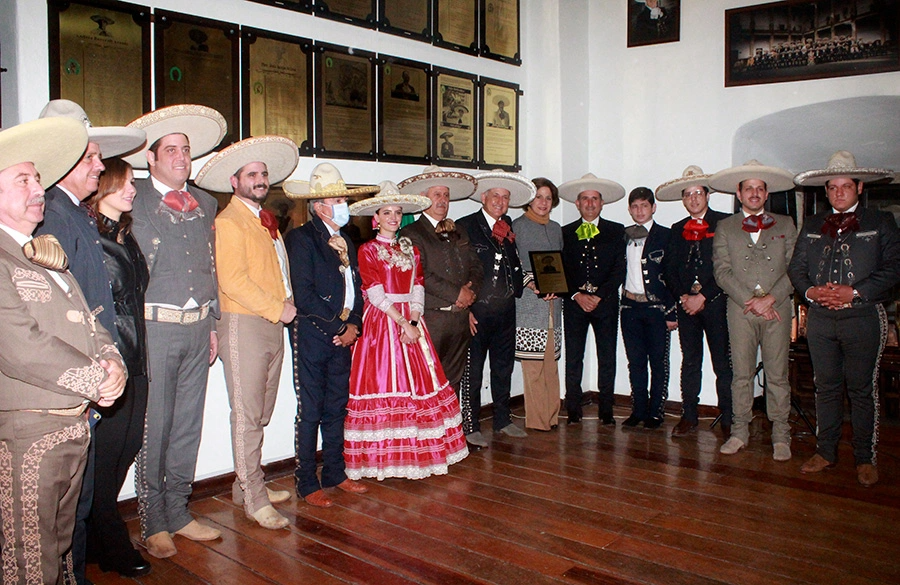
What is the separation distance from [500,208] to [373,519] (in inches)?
92.7

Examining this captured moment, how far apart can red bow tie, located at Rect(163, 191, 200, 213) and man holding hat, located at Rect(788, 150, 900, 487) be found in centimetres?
342

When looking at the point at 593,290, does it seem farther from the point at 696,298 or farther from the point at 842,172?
the point at 842,172

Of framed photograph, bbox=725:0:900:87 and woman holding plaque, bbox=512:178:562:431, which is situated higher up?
framed photograph, bbox=725:0:900:87

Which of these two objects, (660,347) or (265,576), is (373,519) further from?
(660,347)

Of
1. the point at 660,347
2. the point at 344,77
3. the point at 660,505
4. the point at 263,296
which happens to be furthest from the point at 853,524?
the point at 344,77

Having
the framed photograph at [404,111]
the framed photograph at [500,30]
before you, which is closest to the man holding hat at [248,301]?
the framed photograph at [404,111]

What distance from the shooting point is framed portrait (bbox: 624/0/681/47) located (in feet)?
19.7

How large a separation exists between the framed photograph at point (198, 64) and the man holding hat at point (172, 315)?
1.71 feet

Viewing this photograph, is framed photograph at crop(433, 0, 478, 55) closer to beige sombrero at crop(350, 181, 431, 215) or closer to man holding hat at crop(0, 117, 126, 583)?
beige sombrero at crop(350, 181, 431, 215)

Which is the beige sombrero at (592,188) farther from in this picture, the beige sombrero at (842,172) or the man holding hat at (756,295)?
the beige sombrero at (842,172)

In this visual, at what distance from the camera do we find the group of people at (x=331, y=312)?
2.30 meters

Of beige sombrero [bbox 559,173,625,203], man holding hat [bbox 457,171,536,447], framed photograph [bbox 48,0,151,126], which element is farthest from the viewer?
beige sombrero [bbox 559,173,625,203]

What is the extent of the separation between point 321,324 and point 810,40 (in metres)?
4.23

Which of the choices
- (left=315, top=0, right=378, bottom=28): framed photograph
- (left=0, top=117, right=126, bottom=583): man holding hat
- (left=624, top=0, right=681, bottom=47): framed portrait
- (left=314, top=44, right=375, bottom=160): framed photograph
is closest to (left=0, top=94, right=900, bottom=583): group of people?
(left=0, top=117, right=126, bottom=583): man holding hat
